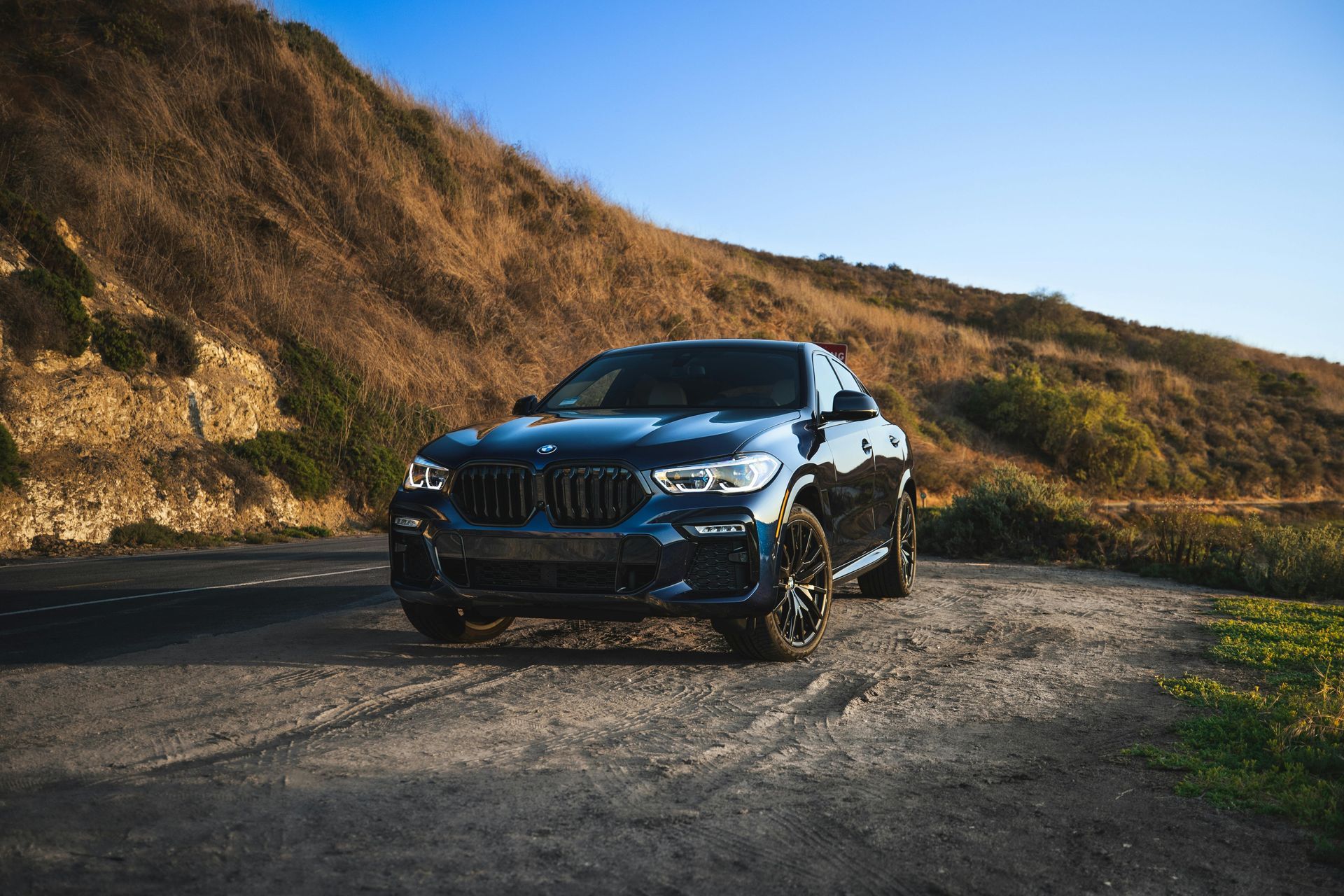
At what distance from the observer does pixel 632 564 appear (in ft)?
17.1

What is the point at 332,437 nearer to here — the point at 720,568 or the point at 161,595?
the point at 161,595

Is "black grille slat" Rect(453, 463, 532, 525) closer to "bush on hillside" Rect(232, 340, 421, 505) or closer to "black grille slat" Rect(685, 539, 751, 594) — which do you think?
"black grille slat" Rect(685, 539, 751, 594)

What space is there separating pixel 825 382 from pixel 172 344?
12.3m

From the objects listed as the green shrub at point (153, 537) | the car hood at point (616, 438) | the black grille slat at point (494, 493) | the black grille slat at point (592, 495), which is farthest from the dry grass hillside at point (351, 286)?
the black grille slat at point (592, 495)

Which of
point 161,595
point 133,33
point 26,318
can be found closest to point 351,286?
point 133,33

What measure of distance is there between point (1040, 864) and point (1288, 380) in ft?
203

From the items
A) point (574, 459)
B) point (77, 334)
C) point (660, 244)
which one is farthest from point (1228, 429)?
point (574, 459)

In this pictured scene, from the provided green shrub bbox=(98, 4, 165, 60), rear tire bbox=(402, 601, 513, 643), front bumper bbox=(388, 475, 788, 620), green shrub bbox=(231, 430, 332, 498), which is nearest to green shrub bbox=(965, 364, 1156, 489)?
green shrub bbox=(231, 430, 332, 498)

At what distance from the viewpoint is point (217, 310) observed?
1827cm

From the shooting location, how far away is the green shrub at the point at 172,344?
1606 centimetres

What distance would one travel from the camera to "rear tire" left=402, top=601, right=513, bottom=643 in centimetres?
602

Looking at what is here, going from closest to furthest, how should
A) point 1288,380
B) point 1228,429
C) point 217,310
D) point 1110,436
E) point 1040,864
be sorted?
point 1040,864 → point 217,310 → point 1110,436 → point 1228,429 → point 1288,380

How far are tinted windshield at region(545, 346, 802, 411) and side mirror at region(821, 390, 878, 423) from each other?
203 mm

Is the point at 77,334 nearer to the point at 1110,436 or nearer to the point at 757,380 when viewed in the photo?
the point at 757,380
